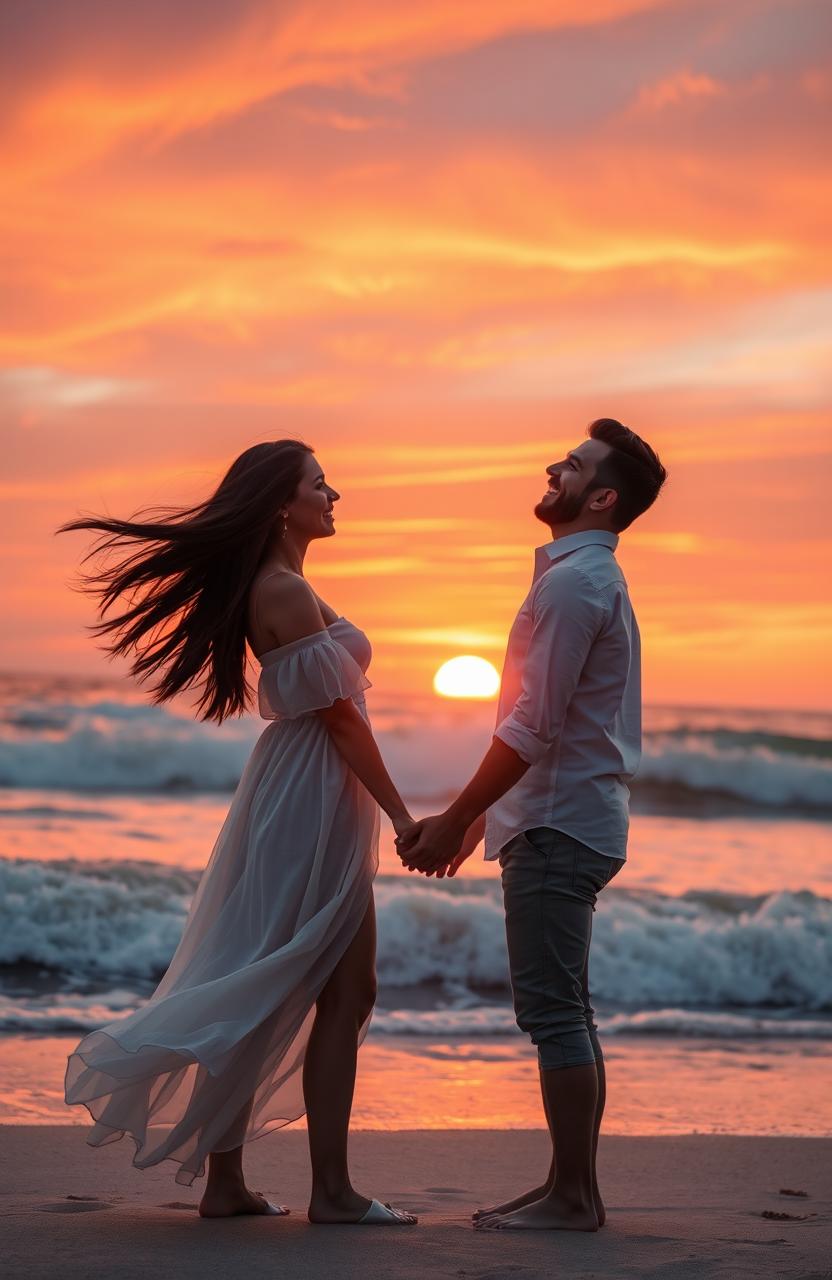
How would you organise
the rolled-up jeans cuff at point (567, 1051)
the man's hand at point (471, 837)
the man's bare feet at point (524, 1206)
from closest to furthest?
the rolled-up jeans cuff at point (567, 1051) < the man's bare feet at point (524, 1206) < the man's hand at point (471, 837)

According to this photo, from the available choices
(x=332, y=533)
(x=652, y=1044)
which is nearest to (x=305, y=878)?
(x=332, y=533)

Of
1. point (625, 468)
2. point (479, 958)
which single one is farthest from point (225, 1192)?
point (479, 958)

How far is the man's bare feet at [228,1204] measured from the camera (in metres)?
4.08

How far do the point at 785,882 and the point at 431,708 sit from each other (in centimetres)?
1630

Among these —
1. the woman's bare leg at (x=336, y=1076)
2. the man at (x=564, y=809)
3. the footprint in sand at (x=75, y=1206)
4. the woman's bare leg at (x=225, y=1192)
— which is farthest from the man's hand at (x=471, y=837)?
the footprint in sand at (x=75, y=1206)

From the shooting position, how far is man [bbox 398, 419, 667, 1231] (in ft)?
13.1

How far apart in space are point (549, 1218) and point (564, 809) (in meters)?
1.13

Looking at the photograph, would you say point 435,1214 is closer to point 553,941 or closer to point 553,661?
point 553,941

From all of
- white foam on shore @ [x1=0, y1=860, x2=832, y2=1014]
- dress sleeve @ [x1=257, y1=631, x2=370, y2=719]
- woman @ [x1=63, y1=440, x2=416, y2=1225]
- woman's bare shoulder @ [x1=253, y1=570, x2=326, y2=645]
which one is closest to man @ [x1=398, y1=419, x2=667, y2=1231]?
woman @ [x1=63, y1=440, x2=416, y2=1225]

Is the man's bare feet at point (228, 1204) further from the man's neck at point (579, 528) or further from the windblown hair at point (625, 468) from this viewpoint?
the windblown hair at point (625, 468)

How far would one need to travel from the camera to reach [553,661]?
4.02 meters

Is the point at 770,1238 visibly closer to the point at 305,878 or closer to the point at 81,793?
the point at 305,878

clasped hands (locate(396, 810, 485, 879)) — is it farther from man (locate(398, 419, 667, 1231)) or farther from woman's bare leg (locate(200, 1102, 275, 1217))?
woman's bare leg (locate(200, 1102, 275, 1217))

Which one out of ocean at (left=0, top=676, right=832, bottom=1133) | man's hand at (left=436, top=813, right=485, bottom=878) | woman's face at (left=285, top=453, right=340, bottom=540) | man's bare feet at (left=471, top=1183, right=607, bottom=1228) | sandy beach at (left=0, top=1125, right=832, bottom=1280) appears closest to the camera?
sandy beach at (left=0, top=1125, right=832, bottom=1280)
